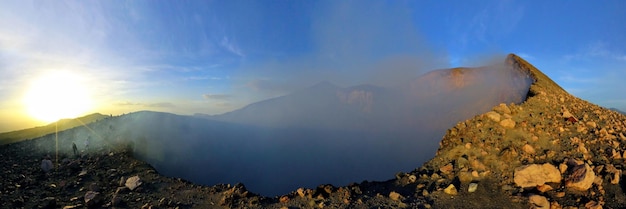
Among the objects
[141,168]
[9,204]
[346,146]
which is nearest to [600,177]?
[346,146]

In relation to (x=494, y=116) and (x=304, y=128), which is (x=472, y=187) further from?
(x=304, y=128)

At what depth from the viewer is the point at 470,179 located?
33.1 feet

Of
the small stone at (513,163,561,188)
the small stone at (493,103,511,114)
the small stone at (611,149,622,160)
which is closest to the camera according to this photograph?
the small stone at (513,163,561,188)

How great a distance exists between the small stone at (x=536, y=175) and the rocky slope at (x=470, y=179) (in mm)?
25

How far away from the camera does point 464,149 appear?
1162 cm

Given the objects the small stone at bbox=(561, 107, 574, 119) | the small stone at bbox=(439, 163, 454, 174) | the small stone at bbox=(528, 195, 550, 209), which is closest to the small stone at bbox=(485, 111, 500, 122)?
Result: the small stone at bbox=(561, 107, 574, 119)

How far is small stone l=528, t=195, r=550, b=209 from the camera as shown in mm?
8320

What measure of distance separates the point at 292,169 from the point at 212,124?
6434 mm

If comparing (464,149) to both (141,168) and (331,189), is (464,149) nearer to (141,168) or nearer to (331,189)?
(331,189)

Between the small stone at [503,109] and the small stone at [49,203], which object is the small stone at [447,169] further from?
the small stone at [49,203]

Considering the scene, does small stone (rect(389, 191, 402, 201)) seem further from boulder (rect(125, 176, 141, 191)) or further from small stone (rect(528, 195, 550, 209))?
boulder (rect(125, 176, 141, 191))

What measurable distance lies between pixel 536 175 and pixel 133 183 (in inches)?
519

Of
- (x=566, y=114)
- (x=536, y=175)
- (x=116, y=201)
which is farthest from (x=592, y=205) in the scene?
(x=116, y=201)

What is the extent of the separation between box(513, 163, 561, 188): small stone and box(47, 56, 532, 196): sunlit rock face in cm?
650
